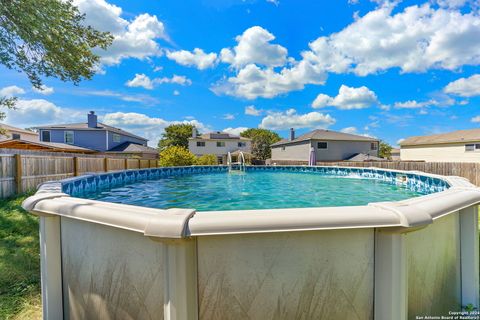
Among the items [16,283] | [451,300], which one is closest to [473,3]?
[451,300]

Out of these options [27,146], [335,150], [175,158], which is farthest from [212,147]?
[27,146]

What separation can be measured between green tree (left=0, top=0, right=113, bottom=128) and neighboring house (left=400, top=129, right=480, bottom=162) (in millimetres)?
29994

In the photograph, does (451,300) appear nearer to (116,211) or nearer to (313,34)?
(116,211)

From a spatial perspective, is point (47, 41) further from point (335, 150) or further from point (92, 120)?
point (335, 150)

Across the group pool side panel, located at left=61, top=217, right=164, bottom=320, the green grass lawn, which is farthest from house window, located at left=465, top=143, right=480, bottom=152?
the green grass lawn

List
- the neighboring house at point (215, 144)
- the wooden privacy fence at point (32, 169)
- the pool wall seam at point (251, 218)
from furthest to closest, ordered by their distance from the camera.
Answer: the neighboring house at point (215, 144)
the wooden privacy fence at point (32, 169)
the pool wall seam at point (251, 218)

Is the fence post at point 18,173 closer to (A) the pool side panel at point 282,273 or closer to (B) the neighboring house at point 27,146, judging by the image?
(A) the pool side panel at point 282,273

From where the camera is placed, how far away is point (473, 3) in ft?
39.9

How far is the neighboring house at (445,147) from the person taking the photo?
71.3 feet

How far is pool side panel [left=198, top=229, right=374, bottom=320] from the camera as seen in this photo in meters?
1.65

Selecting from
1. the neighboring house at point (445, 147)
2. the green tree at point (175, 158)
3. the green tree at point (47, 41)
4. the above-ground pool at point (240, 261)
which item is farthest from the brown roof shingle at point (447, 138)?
the green tree at point (47, 41)

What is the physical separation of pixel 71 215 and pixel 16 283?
2.30m

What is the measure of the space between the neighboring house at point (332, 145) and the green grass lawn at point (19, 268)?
24009 millimetres

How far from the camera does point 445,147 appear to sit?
79.2ft
